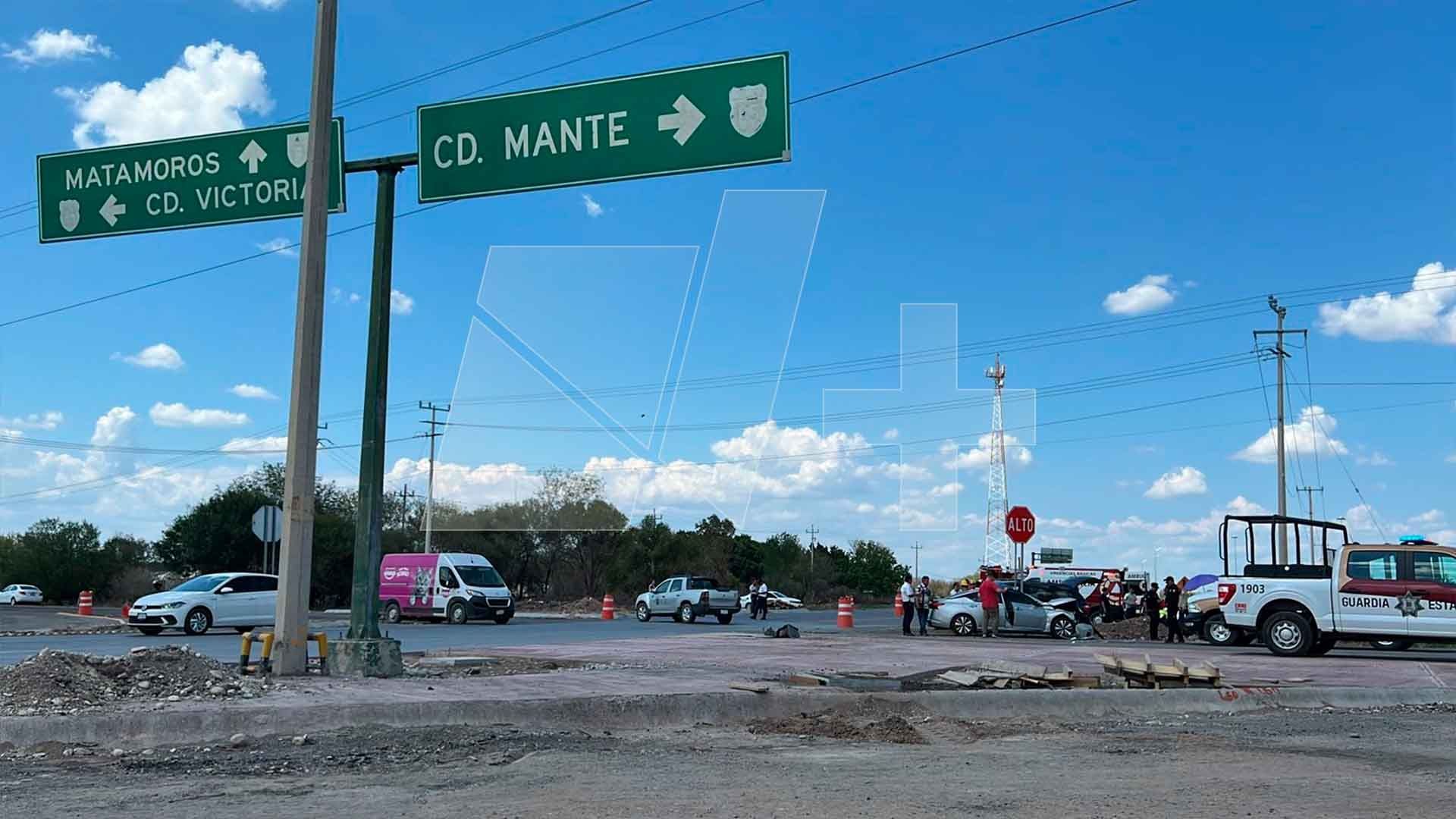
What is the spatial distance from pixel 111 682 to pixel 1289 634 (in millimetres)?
18012

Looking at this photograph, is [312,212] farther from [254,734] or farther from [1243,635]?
[1243,635]

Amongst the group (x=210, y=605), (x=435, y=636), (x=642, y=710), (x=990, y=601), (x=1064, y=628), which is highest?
(x=990, y=601)

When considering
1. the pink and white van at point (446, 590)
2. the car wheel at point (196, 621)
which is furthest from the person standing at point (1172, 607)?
the car wheel at point (196, 621)

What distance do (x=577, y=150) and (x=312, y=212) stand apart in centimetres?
301

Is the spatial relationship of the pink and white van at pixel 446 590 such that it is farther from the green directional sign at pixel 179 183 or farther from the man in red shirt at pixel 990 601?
the green directional sign at pixel 179 183

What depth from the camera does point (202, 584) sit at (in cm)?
2767

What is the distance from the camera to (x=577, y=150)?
38.5ft

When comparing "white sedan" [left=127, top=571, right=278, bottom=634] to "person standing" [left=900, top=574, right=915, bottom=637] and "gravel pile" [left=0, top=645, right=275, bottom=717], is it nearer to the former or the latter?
"person standing" [left=900, top=574, right=915, bottom=637]

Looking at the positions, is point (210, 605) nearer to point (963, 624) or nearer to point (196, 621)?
point (196, 621)

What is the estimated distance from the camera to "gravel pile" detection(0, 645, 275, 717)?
995cm

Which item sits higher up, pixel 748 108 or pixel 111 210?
pixel 748 108

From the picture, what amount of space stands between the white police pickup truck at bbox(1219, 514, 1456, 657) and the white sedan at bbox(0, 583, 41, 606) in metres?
61.1

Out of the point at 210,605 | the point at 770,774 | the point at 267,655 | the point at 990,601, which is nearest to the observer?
the point at 770,774

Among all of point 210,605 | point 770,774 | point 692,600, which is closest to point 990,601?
point 692,600
